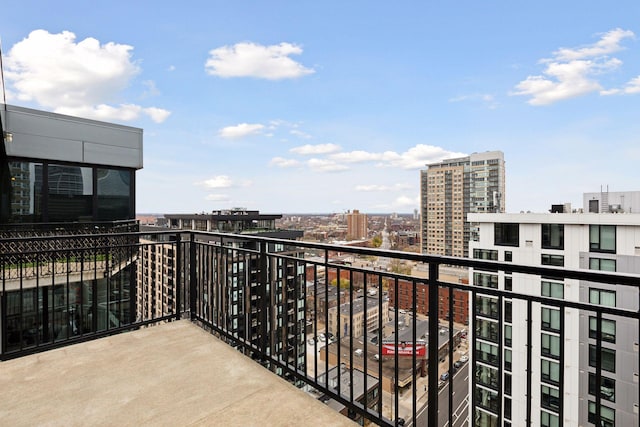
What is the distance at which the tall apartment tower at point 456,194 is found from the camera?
32938mm

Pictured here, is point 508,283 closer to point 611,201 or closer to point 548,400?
point 548,400

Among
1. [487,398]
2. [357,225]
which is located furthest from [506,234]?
[357,225]

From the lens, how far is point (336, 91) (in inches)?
1179

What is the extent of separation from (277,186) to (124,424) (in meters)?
36.6

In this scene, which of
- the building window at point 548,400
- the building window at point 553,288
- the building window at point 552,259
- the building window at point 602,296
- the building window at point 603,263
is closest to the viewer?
the building window at point 602,296

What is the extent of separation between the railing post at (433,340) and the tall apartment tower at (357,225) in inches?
1194

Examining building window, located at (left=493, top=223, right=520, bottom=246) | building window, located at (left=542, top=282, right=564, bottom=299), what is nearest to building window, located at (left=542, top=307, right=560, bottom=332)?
building window, located at (left=542, top=282, right=564, bottom=299)

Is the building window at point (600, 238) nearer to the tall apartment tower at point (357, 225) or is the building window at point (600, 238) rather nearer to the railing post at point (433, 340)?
the tall apartment tower at point (357, 225)

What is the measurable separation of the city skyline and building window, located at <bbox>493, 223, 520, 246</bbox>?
2.62 metres

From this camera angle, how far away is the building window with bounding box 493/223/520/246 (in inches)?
920

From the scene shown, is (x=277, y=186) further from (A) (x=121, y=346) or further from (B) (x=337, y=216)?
(A) (x=121, y=346)

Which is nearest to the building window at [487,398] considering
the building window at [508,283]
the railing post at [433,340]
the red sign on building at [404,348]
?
the building window at [508,283]

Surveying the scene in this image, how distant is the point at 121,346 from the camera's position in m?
3.05

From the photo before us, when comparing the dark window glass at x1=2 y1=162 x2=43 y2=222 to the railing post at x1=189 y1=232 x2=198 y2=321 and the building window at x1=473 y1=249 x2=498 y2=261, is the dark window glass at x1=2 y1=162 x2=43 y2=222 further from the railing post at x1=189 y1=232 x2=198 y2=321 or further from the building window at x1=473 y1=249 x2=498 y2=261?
the building window at x1=473 y1=249 x2=498 y2=261
